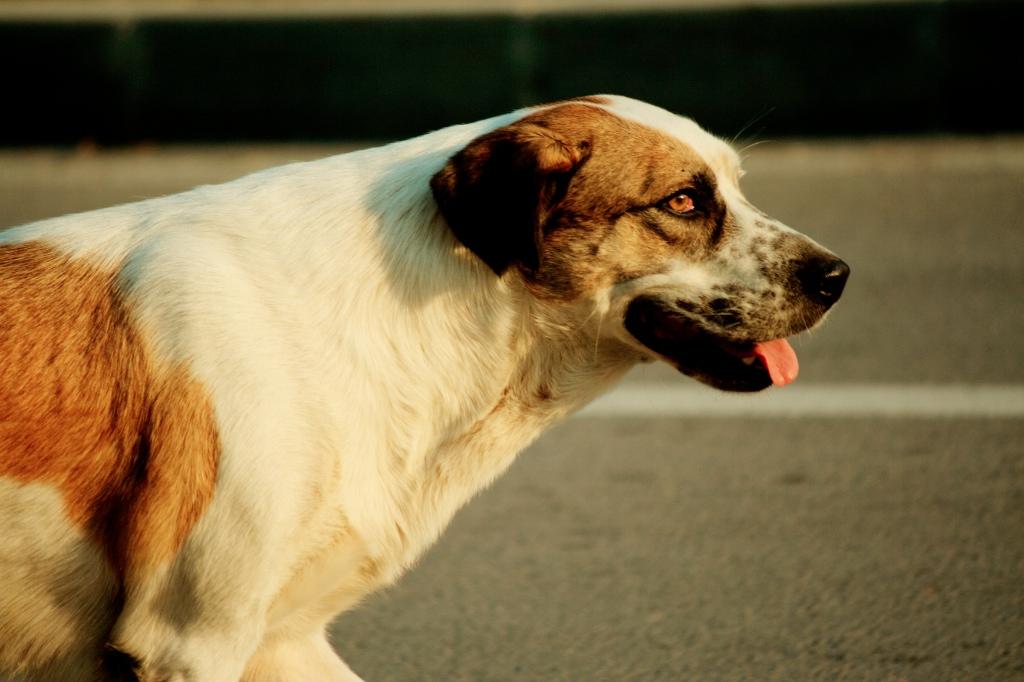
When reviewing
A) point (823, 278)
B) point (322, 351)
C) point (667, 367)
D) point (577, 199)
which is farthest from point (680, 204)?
point (667, 367)

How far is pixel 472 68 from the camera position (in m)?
9.76

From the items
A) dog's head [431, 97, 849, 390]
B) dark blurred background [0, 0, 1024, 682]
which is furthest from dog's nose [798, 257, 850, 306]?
dark blurred background [0, 0, 1024, 682]

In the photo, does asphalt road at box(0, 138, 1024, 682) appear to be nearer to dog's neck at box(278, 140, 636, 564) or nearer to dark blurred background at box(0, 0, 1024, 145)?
dog's neck at box(278, 140, 636, 564)

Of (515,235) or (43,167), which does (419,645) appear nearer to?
(515,235)

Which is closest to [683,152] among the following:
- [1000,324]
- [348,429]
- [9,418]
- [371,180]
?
[371,180]

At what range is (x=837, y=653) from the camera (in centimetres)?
376

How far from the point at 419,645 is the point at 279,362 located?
131 centimetres

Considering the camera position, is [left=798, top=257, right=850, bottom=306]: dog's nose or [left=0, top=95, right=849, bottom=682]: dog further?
[left=798, top=257, right=850, bottom=306]: dog's nose

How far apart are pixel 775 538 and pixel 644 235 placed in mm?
1668

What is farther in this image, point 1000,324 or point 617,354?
point 1000,324

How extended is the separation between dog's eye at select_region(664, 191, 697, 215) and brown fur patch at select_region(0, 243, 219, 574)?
1122 mm

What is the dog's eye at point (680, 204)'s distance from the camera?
3226mm

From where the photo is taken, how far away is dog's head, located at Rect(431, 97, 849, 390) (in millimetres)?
3080

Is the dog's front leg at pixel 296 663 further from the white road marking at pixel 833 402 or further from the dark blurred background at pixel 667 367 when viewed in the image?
the white road marking at pixel 833 402
